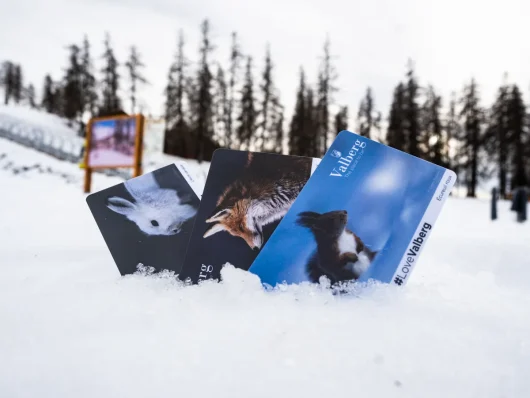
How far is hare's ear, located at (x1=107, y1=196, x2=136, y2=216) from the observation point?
5.05 feet

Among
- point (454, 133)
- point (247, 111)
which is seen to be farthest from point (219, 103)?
point (454, 133)

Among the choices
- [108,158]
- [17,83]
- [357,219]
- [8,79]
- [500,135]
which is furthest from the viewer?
[17,83]

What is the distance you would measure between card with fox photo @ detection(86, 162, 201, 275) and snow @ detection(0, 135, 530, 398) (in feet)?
0.41

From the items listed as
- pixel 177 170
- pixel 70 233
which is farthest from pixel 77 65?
pixel 177 170

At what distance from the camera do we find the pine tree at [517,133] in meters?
21.2

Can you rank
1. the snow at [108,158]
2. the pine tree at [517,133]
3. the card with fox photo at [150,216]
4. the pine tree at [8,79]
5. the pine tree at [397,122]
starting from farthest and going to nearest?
the pine tree at [8,79], the pine tree at [397,122], the pine tree at [517,133], the snow at [108,158], the card with fox photo at [150,216]

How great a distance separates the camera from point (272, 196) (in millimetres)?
1382

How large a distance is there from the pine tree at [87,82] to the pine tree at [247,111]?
10.6 m

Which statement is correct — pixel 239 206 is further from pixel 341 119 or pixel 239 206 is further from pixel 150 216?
pixel 341 119

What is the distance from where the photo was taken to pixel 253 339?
33.6 inches

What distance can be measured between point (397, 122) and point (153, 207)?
24.5 metres

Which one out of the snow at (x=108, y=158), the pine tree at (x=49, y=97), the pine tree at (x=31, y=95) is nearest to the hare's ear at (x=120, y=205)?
the snow at (x=108, y=158)

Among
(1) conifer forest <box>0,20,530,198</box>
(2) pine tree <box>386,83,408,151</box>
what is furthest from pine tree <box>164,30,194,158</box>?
(2) pine tree <box>386,83,408,151</box>

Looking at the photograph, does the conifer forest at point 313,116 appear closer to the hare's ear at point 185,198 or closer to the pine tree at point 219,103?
the pine tree at point 219,103
